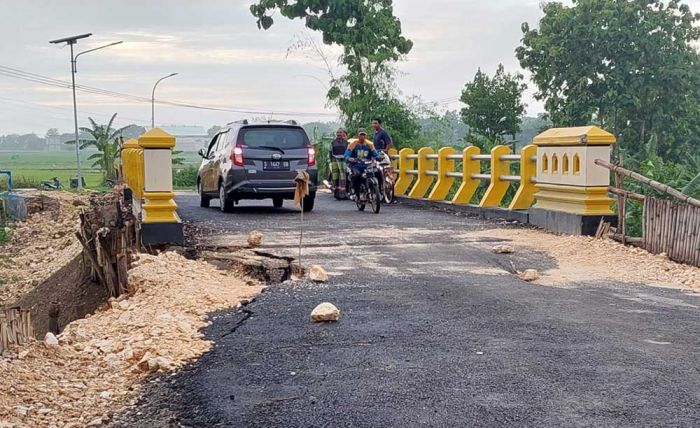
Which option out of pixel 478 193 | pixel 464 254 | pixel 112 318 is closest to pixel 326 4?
pixel 478 193

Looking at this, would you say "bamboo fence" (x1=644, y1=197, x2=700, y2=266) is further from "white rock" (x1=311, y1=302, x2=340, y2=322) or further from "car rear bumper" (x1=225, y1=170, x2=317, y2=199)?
"car rear bumper" (x1=225, y1=170, x2=317, y2=199)

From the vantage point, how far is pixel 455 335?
639cm

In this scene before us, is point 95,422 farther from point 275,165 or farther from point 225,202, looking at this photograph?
point 225,202

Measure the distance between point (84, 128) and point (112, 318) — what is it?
38.6m

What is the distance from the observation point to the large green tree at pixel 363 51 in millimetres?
28281

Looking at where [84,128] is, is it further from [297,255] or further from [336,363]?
[336,363]

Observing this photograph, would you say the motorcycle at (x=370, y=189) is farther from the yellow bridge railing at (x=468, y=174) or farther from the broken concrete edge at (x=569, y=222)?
the broken concrete edge at (x=569, y=222)

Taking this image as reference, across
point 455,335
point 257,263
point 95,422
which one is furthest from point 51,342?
point 257,263

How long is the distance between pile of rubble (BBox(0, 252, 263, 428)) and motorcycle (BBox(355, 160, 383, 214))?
7052mm

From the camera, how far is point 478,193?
82.9 ft

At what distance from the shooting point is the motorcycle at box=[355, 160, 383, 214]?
1581 cm

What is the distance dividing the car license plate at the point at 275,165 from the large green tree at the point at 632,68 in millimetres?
22354

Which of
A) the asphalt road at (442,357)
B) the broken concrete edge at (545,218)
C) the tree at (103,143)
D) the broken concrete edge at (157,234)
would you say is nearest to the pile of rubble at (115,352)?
Answer: the asphalt road at (442,357)

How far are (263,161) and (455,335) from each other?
31.2 feet
